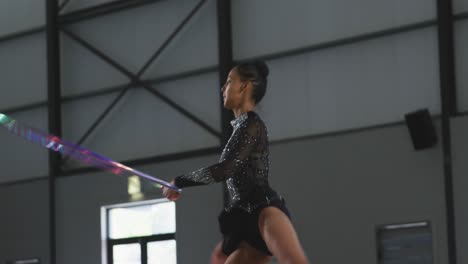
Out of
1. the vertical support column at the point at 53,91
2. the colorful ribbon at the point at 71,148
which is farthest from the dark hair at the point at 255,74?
the vertical support column at the point at 53,91

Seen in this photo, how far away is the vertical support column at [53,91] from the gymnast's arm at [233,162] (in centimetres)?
1106

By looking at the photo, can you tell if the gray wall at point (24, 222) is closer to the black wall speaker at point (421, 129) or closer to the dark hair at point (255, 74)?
the black wall speaker at point (421, 129)

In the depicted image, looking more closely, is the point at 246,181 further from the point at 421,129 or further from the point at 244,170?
the point at 421,129

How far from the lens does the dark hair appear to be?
4.86m

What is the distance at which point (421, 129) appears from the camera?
1170 cm

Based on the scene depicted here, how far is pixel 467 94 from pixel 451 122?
42 centimetres

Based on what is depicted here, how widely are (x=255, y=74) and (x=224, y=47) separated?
29.1 ft

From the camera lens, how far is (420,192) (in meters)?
11.9

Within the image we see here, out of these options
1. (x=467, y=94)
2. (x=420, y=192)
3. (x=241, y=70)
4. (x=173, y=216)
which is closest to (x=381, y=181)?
(x=420, y=192)

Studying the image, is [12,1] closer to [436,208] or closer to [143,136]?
[143,136]

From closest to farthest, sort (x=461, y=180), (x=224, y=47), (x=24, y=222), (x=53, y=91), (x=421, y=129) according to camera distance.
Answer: (x=461, y=180) < (x=421, y=129) < (x=224, y=47) < (x=53, y=91) < (x=24, y=222)

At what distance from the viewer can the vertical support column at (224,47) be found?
13.6 meters

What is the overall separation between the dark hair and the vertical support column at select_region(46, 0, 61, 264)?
10.9 meters

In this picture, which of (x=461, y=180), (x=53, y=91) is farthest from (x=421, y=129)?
(x=53, y=91)
